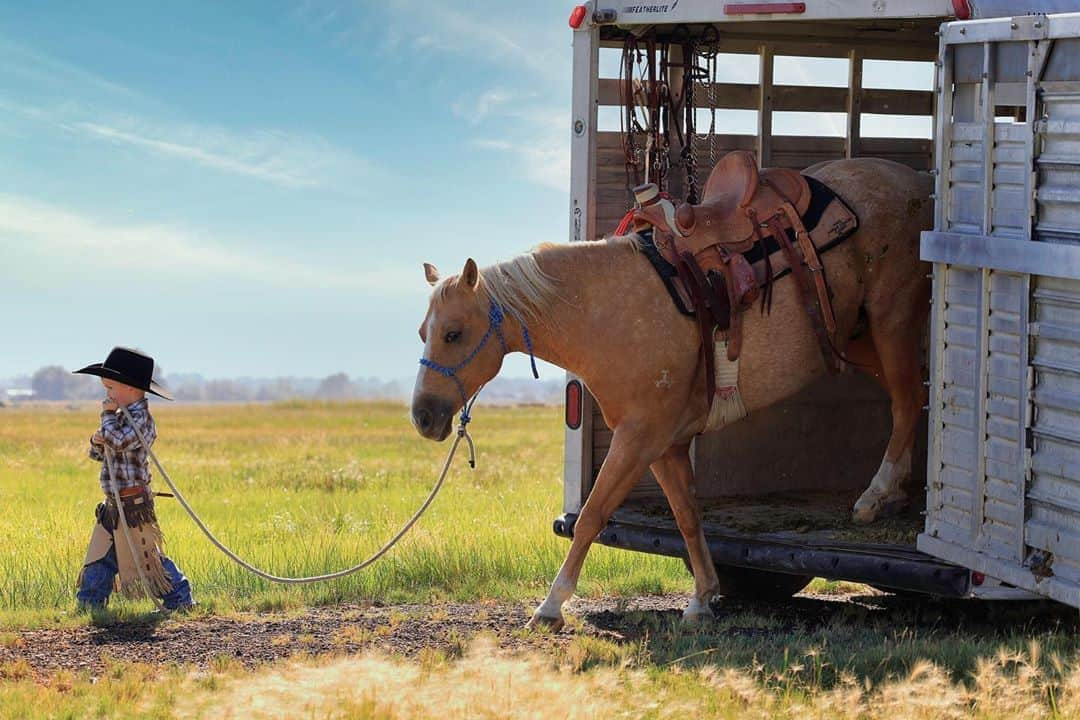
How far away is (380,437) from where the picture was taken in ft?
74.9

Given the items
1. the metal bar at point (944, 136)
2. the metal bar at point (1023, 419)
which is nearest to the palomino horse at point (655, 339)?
the metal bar at point (944, 136)

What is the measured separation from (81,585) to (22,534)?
3.13m

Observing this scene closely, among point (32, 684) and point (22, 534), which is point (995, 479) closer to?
point (32, 684)

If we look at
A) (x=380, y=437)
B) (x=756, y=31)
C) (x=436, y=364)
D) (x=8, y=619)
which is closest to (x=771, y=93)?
(x=756, y=31)

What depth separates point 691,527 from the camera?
745 cm

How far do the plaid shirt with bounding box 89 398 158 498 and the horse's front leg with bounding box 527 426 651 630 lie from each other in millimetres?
2253

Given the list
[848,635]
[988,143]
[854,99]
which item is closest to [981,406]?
[988,143]

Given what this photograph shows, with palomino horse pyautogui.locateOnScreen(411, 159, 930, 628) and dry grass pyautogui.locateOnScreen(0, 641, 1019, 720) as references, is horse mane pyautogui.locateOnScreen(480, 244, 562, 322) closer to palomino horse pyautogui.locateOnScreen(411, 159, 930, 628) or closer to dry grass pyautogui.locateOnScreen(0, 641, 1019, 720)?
palomino horse pyautogui.locateOnScreen(411, 159, 930, 628)

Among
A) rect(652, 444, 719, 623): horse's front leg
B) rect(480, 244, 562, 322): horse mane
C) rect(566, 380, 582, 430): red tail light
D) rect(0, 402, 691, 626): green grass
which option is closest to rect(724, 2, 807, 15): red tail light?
A: rect(480, 244, 562, 322): horse mane

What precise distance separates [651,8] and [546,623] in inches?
123

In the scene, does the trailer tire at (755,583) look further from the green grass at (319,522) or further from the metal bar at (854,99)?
the metal bar at (854,99)

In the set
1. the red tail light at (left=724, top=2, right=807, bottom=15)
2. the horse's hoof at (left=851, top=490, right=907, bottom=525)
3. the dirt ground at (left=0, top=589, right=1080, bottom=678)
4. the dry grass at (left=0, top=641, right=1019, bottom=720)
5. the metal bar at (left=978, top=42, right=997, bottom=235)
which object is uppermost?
the red tail light at (left=724, top=2, right=807, bottom=15)

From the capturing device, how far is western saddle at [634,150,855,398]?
7.21 meters

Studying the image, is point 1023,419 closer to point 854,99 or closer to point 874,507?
point 874,507
